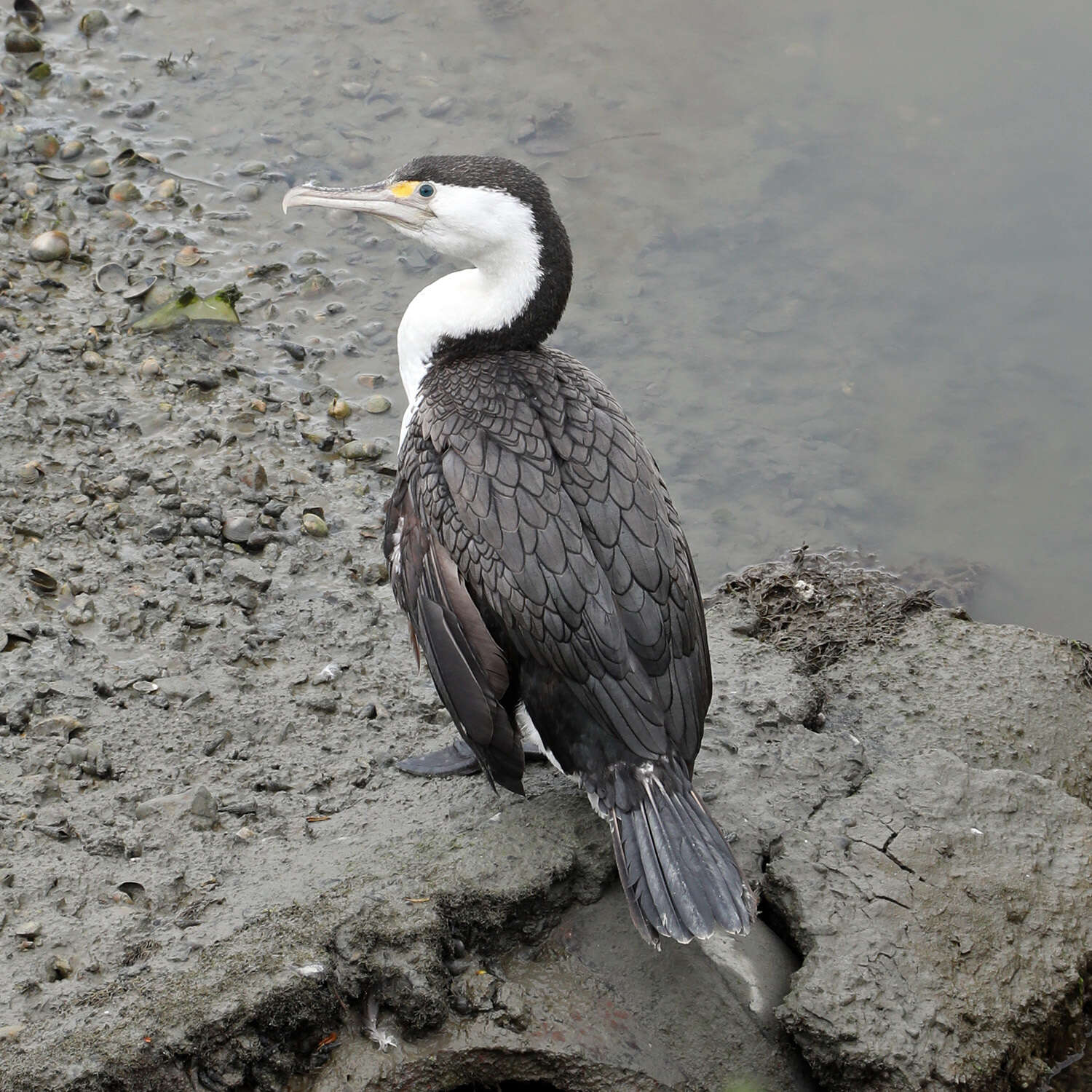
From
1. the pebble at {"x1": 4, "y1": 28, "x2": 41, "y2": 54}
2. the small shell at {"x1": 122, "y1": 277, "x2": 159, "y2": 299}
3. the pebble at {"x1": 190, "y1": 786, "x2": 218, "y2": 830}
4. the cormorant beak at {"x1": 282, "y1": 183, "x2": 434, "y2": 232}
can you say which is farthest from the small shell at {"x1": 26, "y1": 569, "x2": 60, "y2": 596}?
Answer: the pebble at {"x1": 4, "y1": 28, "x2": 41, "y2": 54}

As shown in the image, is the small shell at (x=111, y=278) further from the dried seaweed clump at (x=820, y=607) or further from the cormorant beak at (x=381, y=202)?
the dried seaweed clump at (x=820, y=607)

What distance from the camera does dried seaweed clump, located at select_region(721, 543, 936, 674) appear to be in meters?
4.41

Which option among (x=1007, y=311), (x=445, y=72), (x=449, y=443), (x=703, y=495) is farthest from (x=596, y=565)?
(x=445, y=72)

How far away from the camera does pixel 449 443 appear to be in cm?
346

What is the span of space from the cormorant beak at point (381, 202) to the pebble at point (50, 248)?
7.85 feet

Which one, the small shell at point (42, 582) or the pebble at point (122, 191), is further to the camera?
the pebble at point (122, 191)

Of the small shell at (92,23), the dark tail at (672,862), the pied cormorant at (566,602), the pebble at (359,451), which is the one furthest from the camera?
the small shell at (92,23)

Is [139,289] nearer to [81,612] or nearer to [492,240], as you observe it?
[81,612]

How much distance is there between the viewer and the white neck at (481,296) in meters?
3.77

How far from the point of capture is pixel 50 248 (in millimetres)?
6039

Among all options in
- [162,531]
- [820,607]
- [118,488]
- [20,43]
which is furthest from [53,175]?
[820,607]

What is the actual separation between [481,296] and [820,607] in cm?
188

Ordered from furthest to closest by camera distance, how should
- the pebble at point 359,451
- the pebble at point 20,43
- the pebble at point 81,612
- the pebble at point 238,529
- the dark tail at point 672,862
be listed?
1. the pebble at point 20,43
2. the pebble at point 359,451
3. the pebble at point 238,529
4. the pebble at point 81,612
5. the dark tail at point 672,862

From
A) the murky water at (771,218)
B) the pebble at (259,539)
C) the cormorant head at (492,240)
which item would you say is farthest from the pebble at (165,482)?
the cormorant head at (492,240)
